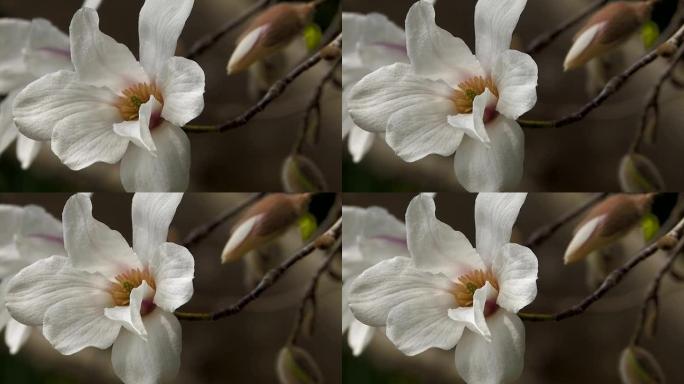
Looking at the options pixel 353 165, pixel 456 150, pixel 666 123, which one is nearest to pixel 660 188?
pixel 666 123

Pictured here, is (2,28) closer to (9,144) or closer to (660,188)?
(9,144)

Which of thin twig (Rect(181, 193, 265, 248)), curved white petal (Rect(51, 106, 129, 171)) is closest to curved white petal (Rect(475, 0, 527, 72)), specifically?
thin twig (Rect(181, 193, 265, 248))

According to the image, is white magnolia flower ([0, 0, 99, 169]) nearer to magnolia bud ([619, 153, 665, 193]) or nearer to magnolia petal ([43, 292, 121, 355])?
magnolia petal ([43, 292, 121, 355])

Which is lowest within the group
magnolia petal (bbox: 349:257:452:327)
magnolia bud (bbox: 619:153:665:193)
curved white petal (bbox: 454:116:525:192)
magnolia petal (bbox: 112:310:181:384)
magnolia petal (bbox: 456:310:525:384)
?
magnolia petal (bbox: 112:310:181:384)

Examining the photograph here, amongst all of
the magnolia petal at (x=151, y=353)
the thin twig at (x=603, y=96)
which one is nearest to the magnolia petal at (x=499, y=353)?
the thin twig at (x=603, y=96)

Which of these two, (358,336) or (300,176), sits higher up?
(300,176)

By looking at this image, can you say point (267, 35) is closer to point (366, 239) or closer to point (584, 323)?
point (366, 239)

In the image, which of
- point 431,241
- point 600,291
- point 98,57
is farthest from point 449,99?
point 98,57
